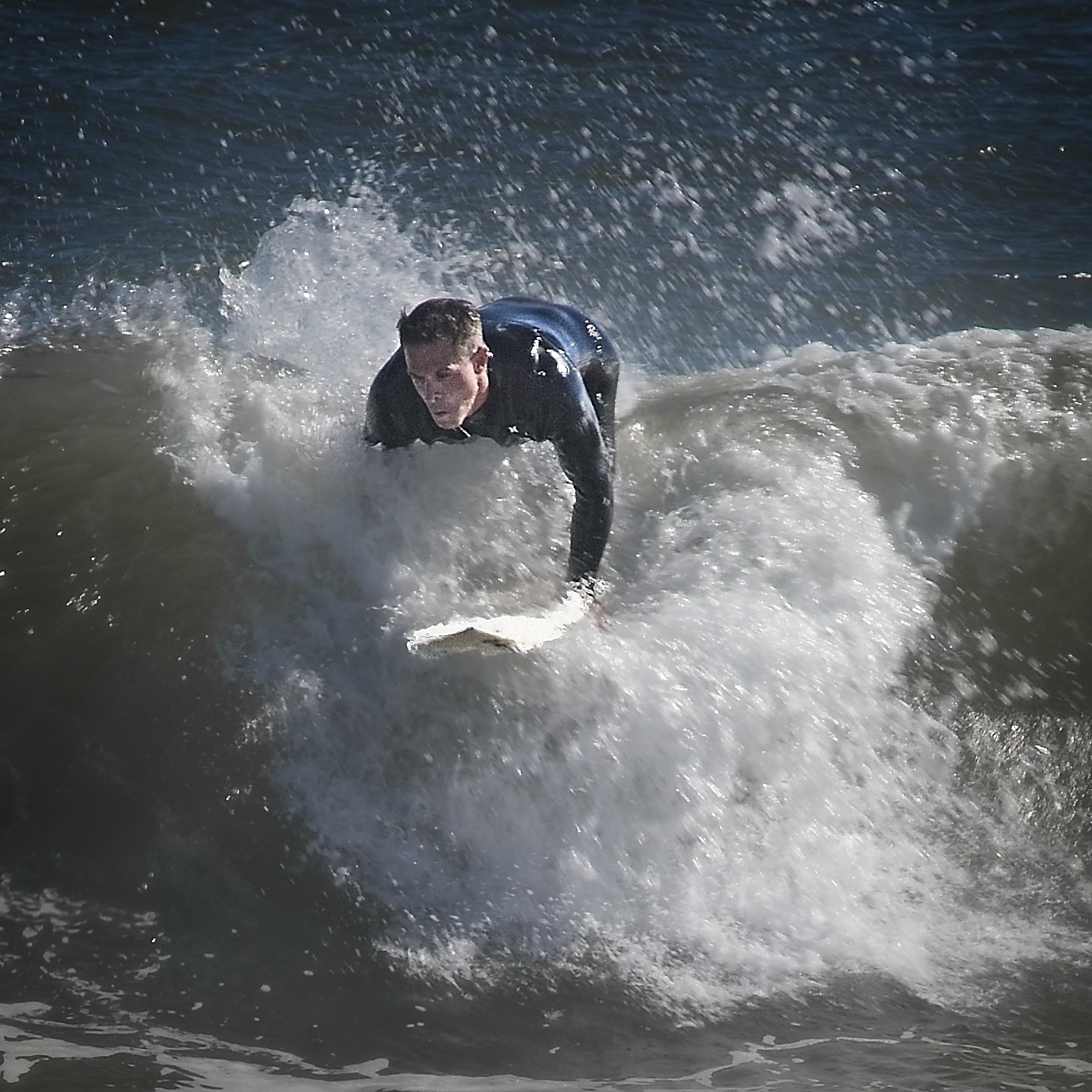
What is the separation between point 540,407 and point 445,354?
0.35 m

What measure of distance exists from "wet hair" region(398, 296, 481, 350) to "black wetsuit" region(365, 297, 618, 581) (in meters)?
0.25

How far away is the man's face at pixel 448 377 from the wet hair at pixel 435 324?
0.05 ft

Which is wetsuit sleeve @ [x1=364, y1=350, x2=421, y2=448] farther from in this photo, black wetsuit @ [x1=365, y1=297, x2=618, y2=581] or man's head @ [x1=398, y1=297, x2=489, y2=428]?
man's head @ [x1=398, y1=297, x2=489, y2=428]

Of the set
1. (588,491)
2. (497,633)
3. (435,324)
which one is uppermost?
(435,324)

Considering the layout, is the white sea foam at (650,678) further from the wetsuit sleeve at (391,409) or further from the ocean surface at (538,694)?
the wetsuit sleeve at (391,409)

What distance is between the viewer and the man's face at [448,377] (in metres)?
2.94

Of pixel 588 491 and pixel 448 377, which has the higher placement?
pixel 448 377

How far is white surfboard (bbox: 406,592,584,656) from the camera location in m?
2.95

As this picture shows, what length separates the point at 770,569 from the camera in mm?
3576

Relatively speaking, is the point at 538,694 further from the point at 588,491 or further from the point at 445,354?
the point at 445,354

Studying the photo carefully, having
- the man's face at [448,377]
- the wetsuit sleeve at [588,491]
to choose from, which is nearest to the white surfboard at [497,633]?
the wetsuit sleeve at [588,491]

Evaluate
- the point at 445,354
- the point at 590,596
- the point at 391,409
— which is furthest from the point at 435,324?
the point at 590,596

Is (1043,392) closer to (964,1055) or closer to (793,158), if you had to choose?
(964,1055)

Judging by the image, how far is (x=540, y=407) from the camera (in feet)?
10.4
